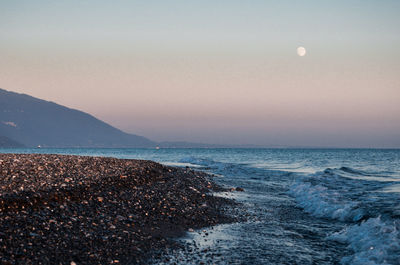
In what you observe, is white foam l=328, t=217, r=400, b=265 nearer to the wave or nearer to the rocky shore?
the wave

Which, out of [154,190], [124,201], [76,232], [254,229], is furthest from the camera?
[154,190]

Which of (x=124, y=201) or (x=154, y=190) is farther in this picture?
(x=154, y=190)

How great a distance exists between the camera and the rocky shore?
831 cm

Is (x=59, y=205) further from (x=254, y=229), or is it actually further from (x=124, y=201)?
(x=254, y=229)

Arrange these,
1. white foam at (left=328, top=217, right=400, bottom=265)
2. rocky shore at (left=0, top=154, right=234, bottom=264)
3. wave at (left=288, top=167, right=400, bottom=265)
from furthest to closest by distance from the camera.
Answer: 1. wave at (left=288, top=167, right=400, bottom=265)
2. white foam at (left=328, top=217, right=400, bottom=265)
3. rocky shore at (left=0, top=154, right=234, bottom=264)

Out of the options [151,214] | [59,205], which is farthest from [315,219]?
[59,205]

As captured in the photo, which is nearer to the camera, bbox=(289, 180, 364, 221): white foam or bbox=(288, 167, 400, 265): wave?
bbox=(288, 167, 400, 265): wave

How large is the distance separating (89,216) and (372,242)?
33.0 feet

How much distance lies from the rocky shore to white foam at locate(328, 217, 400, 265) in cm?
523

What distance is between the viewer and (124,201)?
46.4 ft

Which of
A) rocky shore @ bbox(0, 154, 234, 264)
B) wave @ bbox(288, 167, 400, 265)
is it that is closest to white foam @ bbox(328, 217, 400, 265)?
wave @ bbox(288, 167, 400, 265)

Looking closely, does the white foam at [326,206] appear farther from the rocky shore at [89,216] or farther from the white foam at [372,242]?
the rocky shore at [89,216]

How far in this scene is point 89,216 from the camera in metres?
11.3

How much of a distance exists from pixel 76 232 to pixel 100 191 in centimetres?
545
